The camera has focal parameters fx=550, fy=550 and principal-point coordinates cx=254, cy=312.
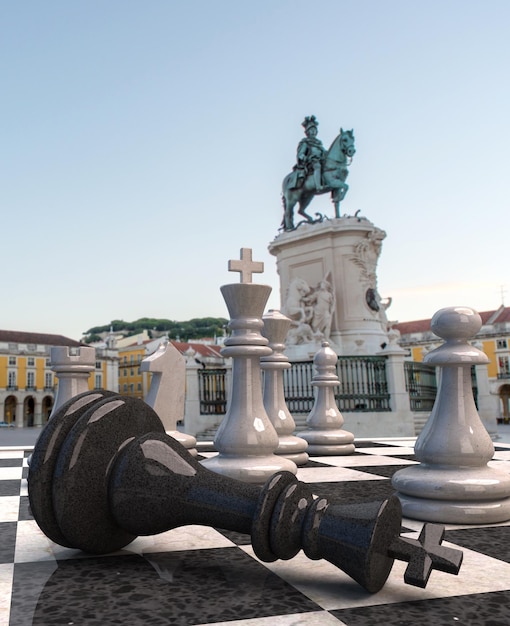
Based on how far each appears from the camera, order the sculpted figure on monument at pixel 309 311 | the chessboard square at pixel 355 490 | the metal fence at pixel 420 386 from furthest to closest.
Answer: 1. the sculpted figure on monument at pixel 309 311
2. the metal fence at pixel 420 386
3. the chessboard square at pixel 355 490

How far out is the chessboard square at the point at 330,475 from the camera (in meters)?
3.43

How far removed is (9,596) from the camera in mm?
1437

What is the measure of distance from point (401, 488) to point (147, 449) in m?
1.29

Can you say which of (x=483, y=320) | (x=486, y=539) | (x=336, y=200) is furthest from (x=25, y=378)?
(x=486, y=539)

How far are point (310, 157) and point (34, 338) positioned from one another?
4929cm

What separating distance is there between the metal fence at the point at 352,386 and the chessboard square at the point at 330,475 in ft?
20.6

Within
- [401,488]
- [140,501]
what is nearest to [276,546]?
[140,501]

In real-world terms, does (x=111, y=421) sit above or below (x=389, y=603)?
above

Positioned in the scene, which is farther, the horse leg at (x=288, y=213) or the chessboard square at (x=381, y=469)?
the horse leg at (x=288, y=213)

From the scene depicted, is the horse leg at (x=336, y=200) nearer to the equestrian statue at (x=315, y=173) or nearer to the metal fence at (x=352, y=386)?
the equestrian statue at (x=315, y=173)

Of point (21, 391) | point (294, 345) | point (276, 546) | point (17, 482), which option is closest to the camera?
point (276, 546)

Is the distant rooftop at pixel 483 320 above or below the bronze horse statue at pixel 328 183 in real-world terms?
below

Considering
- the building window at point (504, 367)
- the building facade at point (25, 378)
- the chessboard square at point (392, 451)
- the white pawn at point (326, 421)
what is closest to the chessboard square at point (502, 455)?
the chessboard square at point (392, 451)

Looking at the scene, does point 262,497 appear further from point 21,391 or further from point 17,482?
point 21,391
